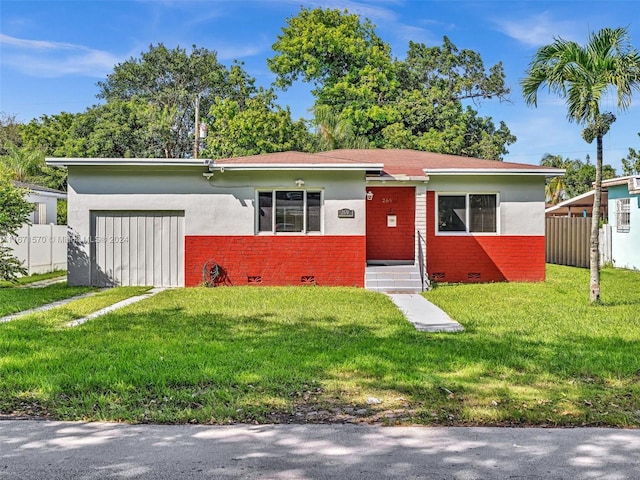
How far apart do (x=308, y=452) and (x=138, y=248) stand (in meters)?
11.3

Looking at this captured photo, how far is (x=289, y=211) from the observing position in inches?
546

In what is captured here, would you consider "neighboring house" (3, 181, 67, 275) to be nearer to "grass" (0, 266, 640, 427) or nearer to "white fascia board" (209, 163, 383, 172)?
"white fascia board" (209, 163, 383, 172)

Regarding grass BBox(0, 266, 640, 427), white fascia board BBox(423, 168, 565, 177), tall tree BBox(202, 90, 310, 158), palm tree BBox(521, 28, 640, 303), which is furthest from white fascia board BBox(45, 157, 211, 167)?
tall tree BBox(202, 90, 310, 158)

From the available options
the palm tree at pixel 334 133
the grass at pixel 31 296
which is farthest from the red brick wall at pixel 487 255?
the palm tree at pixel 334 133

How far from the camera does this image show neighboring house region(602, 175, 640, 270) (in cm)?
1839

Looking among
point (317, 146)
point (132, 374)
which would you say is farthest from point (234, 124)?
point (132, 374)

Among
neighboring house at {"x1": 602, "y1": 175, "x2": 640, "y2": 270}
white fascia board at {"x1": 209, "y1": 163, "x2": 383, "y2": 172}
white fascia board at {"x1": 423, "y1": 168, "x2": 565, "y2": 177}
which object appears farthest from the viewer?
neighboring house at {"x1": 602, "y1": 175, "x2": 640, "y2": 270}

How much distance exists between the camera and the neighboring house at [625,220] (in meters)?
18.4

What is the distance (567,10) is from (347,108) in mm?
15608

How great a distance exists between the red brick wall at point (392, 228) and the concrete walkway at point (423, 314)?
3.09m

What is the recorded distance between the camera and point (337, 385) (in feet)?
17.0

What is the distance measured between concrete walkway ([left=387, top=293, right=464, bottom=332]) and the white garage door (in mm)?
5616

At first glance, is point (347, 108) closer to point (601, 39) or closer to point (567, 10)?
point (567, 10)

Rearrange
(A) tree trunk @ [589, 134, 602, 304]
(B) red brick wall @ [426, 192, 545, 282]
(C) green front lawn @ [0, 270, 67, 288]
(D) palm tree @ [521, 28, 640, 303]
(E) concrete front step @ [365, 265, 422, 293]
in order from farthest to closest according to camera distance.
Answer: (B) red brick wall @ [426, 192, 545, 282] → (C) green front lawn @ [0, 270, 67, 288] → (E) concrete front step @ [365, 265, 422, 293] → (A) tree trunk @ [589, 134, 602, 304] → (D) palm tree @ [521, 28, 640, 303]
